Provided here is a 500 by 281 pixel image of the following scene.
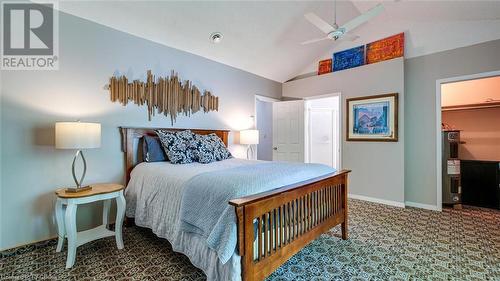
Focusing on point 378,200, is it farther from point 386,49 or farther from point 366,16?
point 366,16

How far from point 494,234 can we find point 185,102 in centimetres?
425

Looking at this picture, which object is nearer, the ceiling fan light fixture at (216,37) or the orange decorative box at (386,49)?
the ceiling fan light fixture at (216,37)

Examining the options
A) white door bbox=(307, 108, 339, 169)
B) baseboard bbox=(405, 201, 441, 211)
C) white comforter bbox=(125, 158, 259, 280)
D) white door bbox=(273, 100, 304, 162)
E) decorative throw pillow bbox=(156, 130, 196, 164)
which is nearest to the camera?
white comforter bbox=(125, 158, 259, 280)

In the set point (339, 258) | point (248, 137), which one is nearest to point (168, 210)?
point (339, 258)

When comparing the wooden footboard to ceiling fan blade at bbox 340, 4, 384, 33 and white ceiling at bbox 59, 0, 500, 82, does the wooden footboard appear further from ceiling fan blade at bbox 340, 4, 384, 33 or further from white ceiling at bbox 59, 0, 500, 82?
white ceiling at bbox 59, 0, 500, 82

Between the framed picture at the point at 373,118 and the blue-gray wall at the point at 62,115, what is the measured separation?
3251 millimetres

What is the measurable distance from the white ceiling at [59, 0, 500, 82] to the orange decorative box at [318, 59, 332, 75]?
340mm

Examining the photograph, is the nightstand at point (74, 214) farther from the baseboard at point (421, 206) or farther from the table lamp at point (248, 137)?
the baseboard at point (421, 206)

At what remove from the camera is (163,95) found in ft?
10.8

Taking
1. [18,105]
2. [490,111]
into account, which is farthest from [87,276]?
[490,111]

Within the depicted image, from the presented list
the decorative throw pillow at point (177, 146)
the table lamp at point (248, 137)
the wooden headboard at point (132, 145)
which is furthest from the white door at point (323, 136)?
the wooden headboard at point (132, 145)

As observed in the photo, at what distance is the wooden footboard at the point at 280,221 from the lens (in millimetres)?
1420

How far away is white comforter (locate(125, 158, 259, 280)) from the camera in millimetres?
1524

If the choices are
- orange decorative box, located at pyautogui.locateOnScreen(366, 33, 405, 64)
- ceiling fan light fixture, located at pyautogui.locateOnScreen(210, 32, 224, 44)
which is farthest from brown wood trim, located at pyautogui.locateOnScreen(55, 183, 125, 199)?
orange decorative box, located at pyautogui.locateOnScreen(366, 33, 405, 64)
